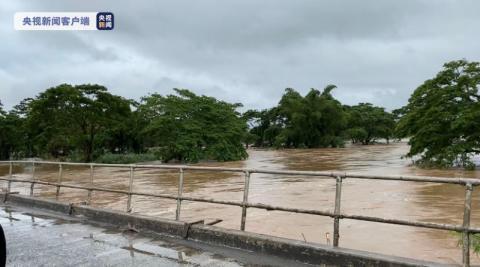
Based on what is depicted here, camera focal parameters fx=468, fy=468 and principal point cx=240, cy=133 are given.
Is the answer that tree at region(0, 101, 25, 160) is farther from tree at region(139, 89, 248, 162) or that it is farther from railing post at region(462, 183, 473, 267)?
railing post at region(462, 183, 473, 267)

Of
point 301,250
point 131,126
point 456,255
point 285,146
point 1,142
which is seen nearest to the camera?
point 301,250

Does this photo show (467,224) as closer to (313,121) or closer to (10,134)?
(10,134)

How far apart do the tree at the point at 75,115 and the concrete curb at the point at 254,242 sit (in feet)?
95.8

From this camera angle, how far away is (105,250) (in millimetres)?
5852

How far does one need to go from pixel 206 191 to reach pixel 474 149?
14445 millimetres

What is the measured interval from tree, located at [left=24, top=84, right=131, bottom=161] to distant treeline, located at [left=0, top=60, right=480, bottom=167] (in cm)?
8

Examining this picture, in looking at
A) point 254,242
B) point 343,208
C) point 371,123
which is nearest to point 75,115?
point 343,208

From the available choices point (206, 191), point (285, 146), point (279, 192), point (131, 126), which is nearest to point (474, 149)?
point (279, 192)

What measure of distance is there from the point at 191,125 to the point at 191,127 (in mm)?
407

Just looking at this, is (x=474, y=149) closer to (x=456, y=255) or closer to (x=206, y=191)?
(x=206, y=191)

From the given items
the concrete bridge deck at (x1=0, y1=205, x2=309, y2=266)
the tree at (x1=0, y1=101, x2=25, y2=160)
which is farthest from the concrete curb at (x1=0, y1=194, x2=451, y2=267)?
the tree at (x1=0, y1=101, x2=25, y2=160)

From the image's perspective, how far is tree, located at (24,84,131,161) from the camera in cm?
3578

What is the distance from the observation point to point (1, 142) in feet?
149

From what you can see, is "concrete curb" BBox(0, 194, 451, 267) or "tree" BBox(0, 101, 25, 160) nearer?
"concrete curb" BBox(0, 194, 451, 267)
